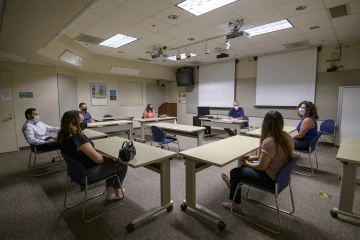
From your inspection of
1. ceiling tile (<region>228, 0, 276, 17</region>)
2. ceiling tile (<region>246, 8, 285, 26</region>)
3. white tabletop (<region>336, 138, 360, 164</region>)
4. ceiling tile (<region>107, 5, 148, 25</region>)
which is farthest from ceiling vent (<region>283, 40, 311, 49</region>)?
ceiling tile (<region>107, 5, 148, 25</region>)

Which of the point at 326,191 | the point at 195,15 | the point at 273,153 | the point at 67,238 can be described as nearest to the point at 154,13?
the point at 195,15

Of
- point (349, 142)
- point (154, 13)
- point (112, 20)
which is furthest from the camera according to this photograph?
point (112, 20)

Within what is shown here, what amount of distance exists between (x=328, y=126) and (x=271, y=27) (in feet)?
10.5

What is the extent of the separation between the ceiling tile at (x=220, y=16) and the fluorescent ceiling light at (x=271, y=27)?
915 millimetres

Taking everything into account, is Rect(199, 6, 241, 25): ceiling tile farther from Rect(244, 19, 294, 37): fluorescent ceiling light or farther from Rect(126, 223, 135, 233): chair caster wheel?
Rect(126, 223, 135, 233): chair caster wheel

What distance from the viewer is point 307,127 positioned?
11.0 ft

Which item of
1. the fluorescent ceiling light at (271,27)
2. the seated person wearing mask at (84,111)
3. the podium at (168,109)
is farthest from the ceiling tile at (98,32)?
the podium at (168,109)

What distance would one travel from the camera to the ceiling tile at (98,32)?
3.89 metres

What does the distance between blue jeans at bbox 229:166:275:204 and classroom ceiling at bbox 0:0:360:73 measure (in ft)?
8.31

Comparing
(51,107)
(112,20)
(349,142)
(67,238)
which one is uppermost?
(112,20)

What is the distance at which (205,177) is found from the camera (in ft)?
10.9

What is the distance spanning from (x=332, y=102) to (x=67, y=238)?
675 cm

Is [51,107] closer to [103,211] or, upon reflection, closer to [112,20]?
[112,20]

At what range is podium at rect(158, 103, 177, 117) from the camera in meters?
9.38
